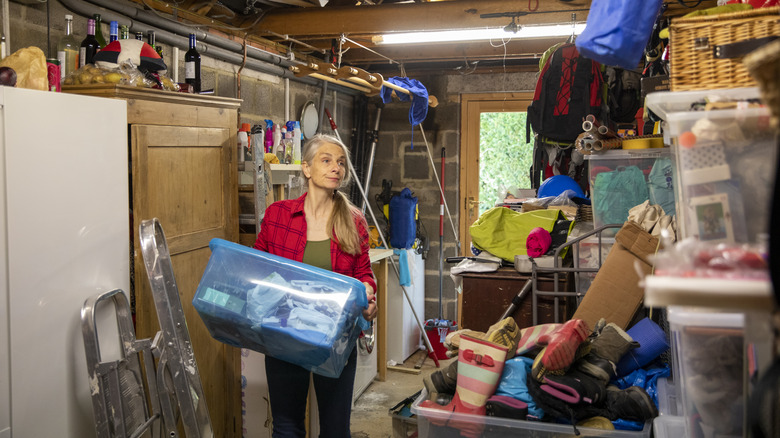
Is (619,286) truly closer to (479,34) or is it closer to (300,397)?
(300,397)

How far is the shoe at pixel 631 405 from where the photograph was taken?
2.05 meters

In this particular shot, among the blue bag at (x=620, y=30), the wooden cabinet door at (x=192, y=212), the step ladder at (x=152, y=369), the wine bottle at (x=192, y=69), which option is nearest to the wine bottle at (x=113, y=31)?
the wooden cabinet door at (x=192, y=212)

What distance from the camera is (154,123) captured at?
8.18ft

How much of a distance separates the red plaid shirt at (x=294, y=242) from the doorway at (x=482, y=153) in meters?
3.52

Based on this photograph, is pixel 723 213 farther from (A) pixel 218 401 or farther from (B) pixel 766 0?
(A) pixel 218 401

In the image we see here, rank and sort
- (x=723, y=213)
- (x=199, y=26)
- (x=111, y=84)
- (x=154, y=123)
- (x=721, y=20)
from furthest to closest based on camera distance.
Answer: (x=199, y=26), (x=154, y=123), (x=111, y=84), (x=721, y=20), (x=723, y=213)

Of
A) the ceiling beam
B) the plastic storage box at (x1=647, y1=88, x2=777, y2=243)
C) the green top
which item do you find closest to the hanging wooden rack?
the ceiling beam

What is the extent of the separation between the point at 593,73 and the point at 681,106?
8.00ft

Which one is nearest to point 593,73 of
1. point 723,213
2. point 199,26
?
point 199,26

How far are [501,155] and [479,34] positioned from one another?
201cm

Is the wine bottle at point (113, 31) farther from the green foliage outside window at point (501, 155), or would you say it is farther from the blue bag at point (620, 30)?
the green foliage outside window at point (501, 155)

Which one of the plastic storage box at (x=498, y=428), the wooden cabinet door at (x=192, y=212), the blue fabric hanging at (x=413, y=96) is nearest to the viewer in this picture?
the plastic storage box at (x=498, y=428)

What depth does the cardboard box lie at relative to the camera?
8.52ft

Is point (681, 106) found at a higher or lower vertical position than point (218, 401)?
higher
